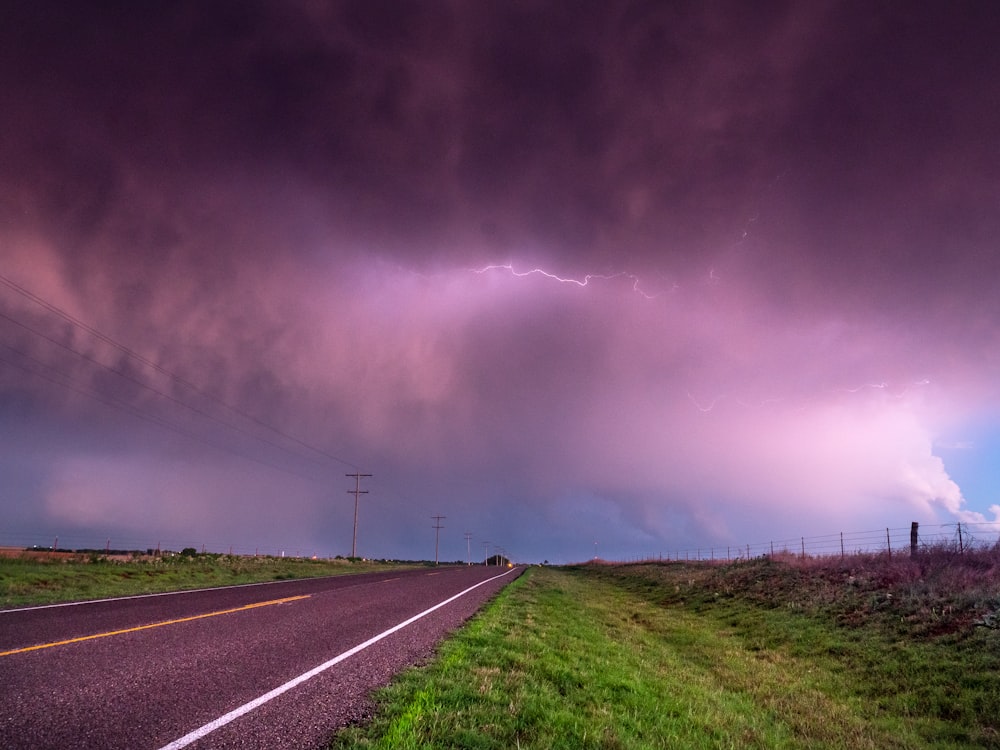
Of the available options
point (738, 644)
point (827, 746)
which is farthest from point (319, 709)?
point (738, 644)

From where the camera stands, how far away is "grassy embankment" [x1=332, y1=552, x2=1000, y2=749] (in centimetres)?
636

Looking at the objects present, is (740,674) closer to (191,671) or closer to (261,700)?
(261,700)

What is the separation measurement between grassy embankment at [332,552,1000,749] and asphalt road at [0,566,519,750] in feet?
2.40

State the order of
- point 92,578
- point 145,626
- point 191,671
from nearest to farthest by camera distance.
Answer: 1. point 191,671
2. point 145,626
3. point 92,578

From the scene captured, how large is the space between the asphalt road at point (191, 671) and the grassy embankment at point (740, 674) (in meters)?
0.73

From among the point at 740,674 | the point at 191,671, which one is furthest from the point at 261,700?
the point at 740,674

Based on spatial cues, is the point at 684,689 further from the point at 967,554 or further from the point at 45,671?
the point at 967,554

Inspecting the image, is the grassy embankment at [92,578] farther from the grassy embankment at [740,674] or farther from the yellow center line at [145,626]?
the grassy embankment at [740,674]

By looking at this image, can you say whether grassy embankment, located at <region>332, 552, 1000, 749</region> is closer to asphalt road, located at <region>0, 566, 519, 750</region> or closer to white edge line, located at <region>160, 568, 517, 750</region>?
asphalt road, located at <region>0, 566, 519, 750</region>

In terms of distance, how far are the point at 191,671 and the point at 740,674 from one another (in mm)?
10894

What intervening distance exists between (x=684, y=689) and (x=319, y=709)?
6.59 m

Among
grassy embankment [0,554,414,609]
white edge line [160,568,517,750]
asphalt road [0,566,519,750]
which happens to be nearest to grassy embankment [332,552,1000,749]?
asphalt road [0,566,519,750]

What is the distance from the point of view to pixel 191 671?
712 centimetres

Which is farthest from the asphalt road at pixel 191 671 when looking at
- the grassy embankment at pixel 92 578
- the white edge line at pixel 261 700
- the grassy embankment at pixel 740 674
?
the grassy embankment at pixel 92 578
